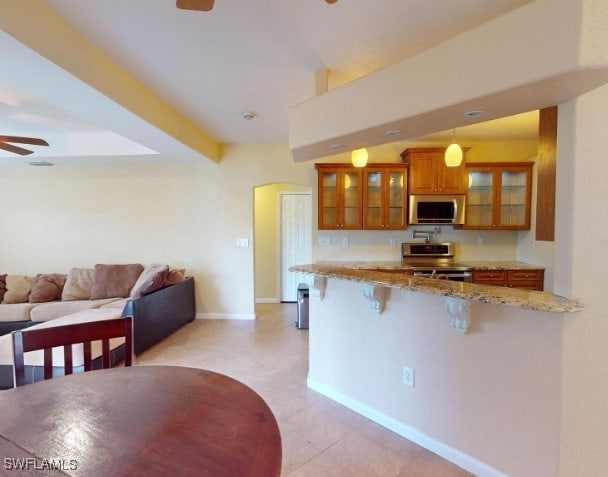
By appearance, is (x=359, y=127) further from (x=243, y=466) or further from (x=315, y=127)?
(x=243, y=466)

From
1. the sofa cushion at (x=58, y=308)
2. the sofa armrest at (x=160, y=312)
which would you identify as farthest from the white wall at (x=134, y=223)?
the sofa cushion at (x=58, y=308)

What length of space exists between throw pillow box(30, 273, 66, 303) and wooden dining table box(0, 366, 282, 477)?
3.69 m

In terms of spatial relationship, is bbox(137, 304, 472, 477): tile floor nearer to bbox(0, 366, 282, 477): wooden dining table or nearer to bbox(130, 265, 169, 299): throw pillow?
bbox(130, 265, 169, 299): throw pillow

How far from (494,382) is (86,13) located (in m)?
3.12

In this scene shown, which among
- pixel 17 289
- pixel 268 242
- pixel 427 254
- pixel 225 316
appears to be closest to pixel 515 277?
pixel 427 254

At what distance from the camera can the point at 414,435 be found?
6.32 feet

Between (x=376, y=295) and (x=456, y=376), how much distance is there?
66 centimetres

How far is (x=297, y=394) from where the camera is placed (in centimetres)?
249

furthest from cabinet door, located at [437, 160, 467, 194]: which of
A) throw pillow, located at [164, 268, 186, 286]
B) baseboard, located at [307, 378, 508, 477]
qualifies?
throw pillow, located at [164, 268, 186, 286]

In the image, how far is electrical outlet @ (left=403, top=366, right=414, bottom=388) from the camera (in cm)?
195

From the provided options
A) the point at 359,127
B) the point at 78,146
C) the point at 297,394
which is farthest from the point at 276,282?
the point at 359,127

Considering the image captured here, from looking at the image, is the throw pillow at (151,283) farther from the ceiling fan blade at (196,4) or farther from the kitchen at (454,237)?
the ceiling fan blade at (196,4)

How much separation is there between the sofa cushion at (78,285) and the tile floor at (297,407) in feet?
4.63

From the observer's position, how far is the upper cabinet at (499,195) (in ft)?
13.2
